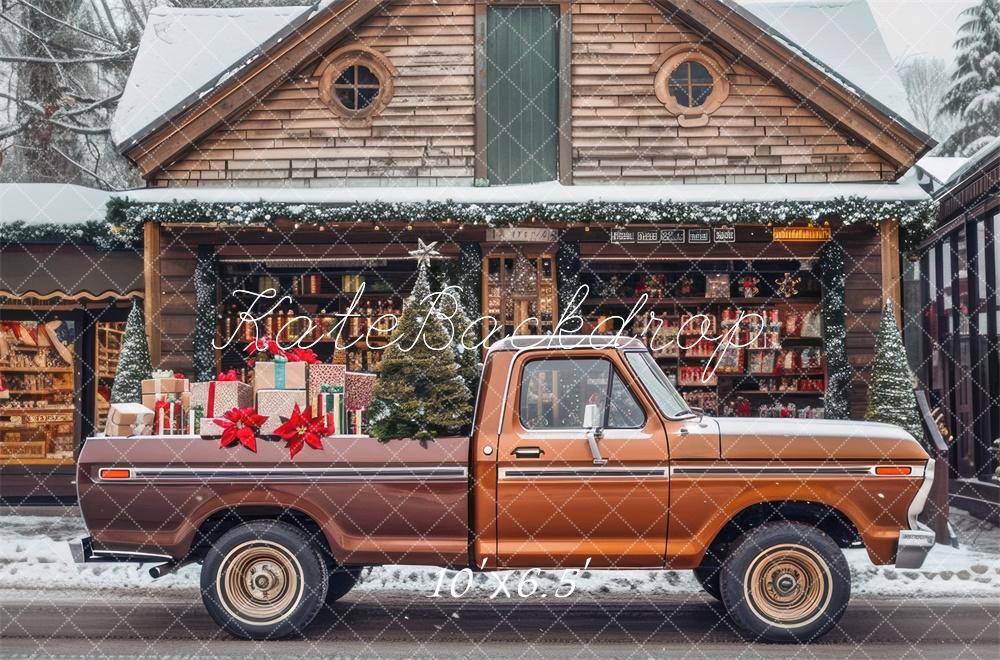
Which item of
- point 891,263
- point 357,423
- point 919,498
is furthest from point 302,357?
point 891,263

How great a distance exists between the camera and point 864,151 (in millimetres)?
16375

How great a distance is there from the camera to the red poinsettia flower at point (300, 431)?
8.93m

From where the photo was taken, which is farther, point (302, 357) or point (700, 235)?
point (700, 235)

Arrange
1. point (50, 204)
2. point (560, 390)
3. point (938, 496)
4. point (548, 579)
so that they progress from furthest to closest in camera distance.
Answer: point (50, 204)
point (938, 496)
point (548, 579)
point (560, 390)

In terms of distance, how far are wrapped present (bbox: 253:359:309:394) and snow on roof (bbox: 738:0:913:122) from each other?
34.6 feet

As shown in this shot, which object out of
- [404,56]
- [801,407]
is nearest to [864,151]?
[801,407]

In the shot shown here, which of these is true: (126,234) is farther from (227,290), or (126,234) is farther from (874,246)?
(874,246)

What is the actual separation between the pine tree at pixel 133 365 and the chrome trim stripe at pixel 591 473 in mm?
7402

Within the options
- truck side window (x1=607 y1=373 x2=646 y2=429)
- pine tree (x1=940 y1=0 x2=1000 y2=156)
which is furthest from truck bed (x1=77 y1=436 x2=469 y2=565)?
pine tree (x1=940 y1=0 x2=1000 y2=156)

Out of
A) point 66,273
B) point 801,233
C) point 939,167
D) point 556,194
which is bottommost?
point 66,273

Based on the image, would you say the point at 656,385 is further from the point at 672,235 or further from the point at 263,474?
the point at 672,235

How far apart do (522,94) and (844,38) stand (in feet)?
17.8

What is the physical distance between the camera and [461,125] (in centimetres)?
1669
